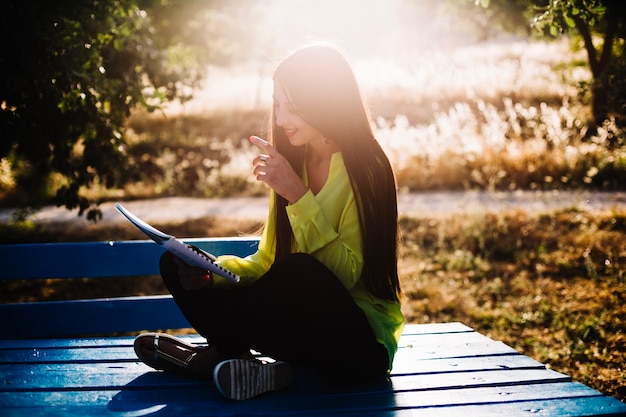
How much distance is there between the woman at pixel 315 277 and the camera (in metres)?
2.58

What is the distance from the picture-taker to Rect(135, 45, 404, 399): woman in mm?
2580

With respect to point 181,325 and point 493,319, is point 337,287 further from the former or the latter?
point 493,319

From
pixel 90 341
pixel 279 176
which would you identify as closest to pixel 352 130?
pixel 279 176

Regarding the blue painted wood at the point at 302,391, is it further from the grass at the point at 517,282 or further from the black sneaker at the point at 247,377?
the grass at the point at 517,282

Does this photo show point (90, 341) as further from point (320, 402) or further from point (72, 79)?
point (72, 79)

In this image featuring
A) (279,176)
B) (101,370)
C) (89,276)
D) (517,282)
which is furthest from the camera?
(517,282)

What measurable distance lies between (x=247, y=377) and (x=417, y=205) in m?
6.02

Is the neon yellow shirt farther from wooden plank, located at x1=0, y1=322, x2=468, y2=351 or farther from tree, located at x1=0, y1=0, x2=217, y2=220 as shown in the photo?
tree, located at x1=0, y1=0, x2=217, y2=220

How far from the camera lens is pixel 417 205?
8.31m

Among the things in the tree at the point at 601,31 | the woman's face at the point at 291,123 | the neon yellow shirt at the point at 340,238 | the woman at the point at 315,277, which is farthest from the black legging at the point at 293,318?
the tree at the point at 601,31

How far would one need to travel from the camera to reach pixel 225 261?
2939 millimetres

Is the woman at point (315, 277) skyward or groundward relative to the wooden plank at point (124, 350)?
skyward

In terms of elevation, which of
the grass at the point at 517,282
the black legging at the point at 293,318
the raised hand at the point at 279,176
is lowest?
the grass at the point at 517,282

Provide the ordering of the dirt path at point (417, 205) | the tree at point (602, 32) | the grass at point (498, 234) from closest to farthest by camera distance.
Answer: the tree at point (602, 32) < the grass at point (498, 234) < the dirt path at point (417, 205)
